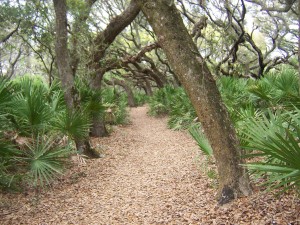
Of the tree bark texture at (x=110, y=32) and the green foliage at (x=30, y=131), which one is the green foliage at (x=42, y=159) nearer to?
the green foliage at (x=30, y=131)

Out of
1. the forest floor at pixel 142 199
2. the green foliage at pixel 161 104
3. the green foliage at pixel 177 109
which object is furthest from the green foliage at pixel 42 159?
the green foliage at pixel 161 104

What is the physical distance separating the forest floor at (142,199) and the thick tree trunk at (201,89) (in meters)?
0.34

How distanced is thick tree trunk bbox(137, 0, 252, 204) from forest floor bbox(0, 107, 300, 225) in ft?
1.13

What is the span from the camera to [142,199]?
500cm

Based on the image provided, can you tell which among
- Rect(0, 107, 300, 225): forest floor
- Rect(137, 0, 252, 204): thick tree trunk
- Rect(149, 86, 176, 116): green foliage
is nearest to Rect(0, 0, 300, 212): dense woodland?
Rect(137, 0, 252, 204): thick tree trunk

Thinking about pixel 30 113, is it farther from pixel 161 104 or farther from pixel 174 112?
pixel 161 104

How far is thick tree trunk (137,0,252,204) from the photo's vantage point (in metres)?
3.75

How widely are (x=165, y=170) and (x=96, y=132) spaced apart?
15.2 ft

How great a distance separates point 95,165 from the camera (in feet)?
23.7

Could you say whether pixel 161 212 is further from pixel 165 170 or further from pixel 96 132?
pixel 96 132

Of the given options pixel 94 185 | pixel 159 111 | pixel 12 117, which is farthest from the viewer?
pixel 159 111

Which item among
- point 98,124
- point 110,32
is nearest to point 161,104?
point 98,124

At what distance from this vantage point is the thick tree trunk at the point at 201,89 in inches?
148

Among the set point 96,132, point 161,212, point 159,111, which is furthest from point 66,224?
point 159,111
